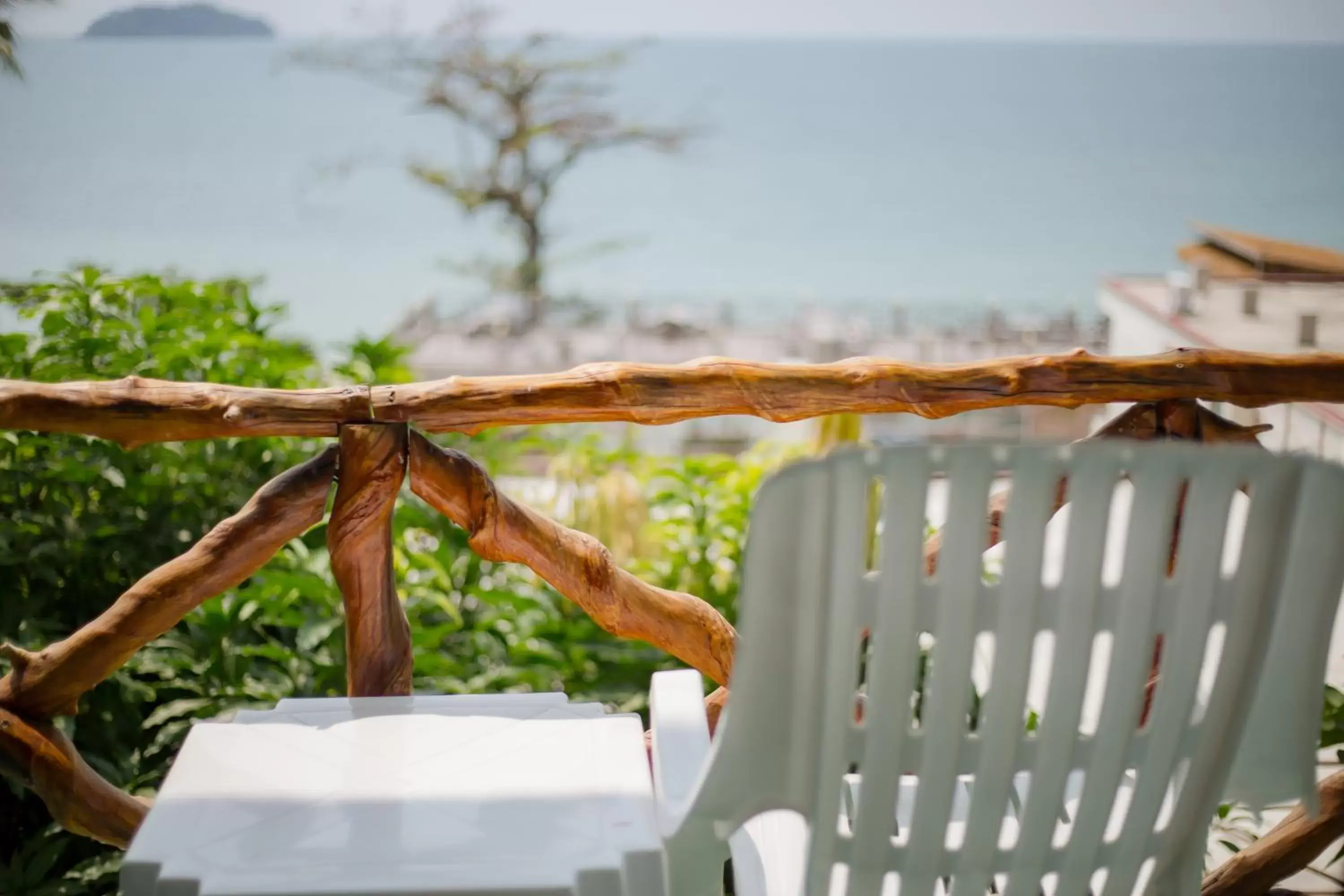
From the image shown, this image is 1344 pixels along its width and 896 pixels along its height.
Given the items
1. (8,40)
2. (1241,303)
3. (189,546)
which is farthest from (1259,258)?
(189,546)

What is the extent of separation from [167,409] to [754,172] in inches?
964

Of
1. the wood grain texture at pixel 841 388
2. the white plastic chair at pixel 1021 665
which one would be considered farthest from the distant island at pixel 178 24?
the white plastic chair at pixel 1021 665

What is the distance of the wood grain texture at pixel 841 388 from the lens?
1.43 meters

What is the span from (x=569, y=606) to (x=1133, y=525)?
2.22 meters

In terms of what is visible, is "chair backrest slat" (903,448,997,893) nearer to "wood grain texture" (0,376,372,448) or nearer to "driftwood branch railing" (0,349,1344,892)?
"driftwood branch railing" (0,349,1344,892)

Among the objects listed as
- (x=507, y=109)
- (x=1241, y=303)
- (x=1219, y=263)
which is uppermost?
(x=507, y=109)

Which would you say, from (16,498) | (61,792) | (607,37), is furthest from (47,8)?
(61,792)

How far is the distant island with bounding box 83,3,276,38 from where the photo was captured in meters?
18.6

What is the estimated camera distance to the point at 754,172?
25156 mm

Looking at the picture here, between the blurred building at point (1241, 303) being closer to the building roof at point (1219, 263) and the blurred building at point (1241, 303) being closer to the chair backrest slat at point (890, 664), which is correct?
the building roof at point (1219, 263)

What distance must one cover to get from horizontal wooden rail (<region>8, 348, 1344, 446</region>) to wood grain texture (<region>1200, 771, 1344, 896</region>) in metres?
0.48

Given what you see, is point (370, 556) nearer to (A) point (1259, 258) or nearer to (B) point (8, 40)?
(B) point (8, 40)

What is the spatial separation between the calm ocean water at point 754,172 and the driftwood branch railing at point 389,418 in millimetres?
18163

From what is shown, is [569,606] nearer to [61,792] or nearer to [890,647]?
[61,792]
